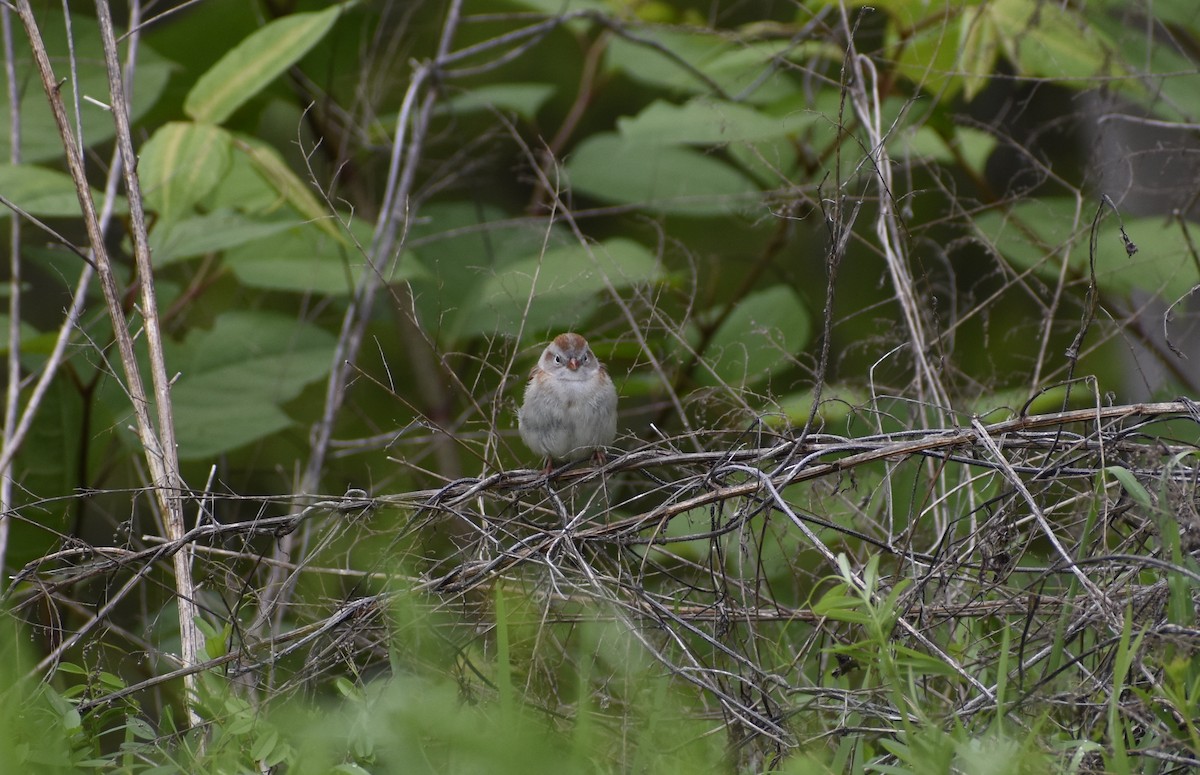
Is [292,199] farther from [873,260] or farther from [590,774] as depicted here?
[873,260]

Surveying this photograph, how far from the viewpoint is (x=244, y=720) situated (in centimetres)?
168

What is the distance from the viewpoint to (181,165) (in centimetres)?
298

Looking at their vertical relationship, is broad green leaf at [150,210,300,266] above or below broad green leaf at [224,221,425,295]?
above

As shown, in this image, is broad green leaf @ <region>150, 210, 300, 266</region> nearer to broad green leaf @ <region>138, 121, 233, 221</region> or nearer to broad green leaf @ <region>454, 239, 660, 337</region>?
broad green leaf @ <region>138, 121, 233, 221</region>

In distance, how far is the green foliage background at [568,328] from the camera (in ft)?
5.84

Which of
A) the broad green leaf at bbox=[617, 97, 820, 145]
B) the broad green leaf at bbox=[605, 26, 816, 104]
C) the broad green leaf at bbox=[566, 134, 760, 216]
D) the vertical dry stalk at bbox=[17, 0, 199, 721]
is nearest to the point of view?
the vertical dry stalk at bbox=[17, 0, 199, 721]

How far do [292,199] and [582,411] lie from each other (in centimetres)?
97

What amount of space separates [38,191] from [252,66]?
2.23ft

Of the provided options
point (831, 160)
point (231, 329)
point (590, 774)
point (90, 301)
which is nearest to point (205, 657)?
point (590, 774)

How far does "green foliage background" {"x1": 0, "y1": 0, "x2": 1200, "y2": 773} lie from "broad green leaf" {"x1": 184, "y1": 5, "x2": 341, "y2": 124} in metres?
0.01

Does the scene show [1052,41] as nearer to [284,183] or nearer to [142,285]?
[284,183]

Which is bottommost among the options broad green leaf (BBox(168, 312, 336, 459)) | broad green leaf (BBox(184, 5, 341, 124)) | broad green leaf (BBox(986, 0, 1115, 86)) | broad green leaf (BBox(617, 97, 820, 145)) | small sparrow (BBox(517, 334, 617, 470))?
small sparrow (BBox(517, 334, 617, 470))

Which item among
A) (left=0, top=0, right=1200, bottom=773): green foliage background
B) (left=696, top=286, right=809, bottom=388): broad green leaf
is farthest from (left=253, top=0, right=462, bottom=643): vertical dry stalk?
(left=696, top=286, right=809, bottom=388): broad green leaf

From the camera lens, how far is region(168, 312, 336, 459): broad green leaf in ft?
10.9
